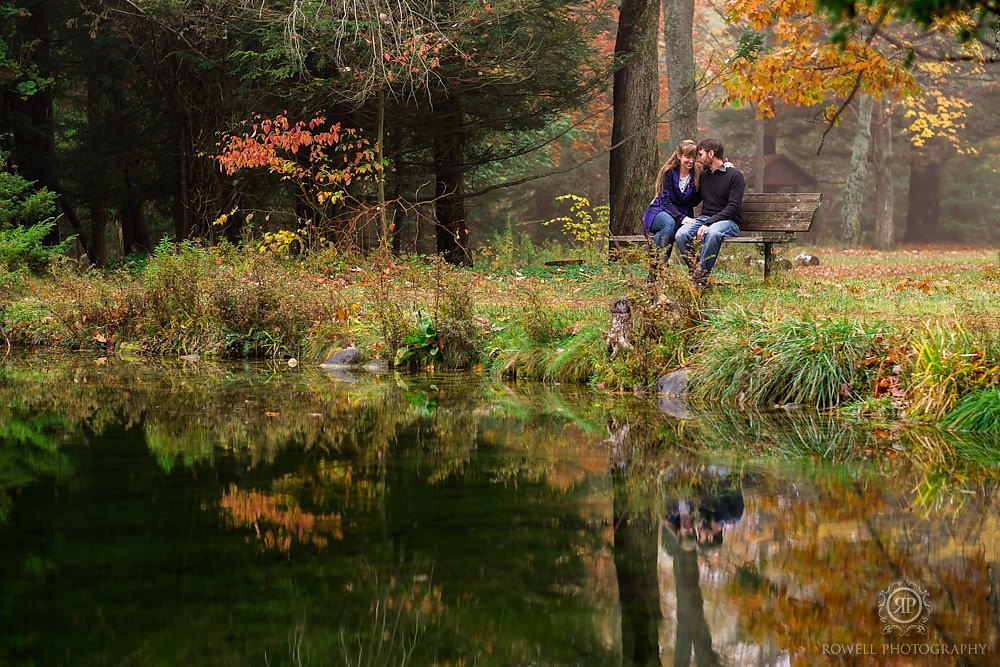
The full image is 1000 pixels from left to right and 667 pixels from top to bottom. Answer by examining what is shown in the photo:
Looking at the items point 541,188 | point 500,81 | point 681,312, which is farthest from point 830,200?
point 681,312

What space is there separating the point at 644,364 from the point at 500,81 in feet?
31.6

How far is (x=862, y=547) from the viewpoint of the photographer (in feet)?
14.7

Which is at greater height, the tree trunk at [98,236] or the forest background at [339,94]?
the forest background at [339,94]

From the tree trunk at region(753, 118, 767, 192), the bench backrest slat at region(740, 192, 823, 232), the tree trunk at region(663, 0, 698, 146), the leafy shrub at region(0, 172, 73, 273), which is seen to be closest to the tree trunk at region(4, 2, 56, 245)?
the leafy shrub at region(0, 172, 73, 273)

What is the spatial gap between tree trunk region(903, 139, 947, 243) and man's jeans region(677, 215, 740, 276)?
3496cm

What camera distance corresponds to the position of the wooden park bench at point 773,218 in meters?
13.2

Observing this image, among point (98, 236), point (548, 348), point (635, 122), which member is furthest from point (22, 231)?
point (98, 236)

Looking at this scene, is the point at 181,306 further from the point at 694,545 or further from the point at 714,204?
the point at 694,545

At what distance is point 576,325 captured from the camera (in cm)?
1055

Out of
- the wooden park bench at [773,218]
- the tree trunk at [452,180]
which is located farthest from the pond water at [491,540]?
the tree trunk at [452,180]

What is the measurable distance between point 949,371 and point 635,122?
12429mm

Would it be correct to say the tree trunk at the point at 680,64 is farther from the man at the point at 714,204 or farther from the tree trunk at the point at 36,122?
the tree trunk at the point at 36,122

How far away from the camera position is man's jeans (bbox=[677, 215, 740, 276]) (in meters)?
11.2

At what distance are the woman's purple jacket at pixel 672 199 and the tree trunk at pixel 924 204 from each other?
3478cm
